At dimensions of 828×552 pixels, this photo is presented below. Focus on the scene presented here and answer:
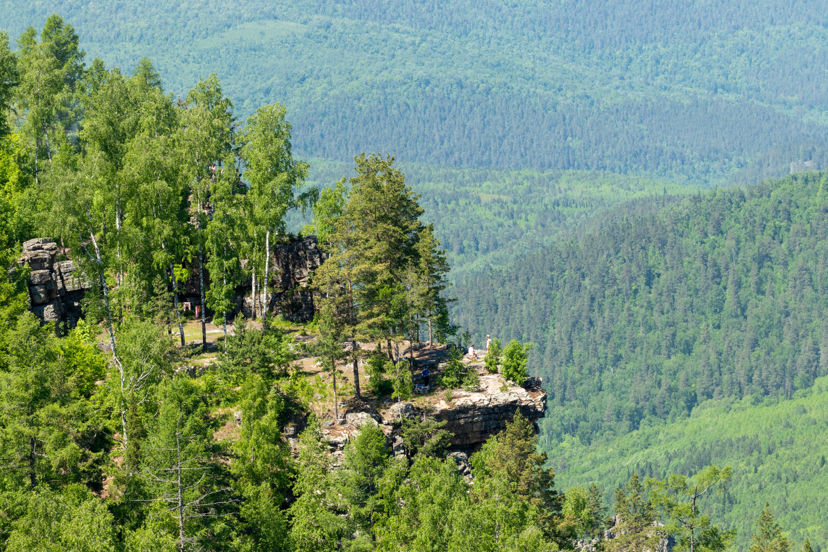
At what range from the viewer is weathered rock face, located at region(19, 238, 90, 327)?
2822 inches

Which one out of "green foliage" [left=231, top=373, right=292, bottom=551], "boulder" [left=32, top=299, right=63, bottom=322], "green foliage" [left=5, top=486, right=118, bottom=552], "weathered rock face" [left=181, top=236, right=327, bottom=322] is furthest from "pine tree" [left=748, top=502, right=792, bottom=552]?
"boulder" [left=32, top=299, right=63, bottom=322]

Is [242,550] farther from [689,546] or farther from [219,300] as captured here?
[689,546]

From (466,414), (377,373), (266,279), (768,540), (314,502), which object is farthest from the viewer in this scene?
(768,540)

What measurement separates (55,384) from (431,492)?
21.7 m

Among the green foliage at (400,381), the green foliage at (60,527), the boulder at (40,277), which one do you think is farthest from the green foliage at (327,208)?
the green foliage at (60,527)

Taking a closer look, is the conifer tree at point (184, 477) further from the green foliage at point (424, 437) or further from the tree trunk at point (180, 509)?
the green foliage at point (424, 437)

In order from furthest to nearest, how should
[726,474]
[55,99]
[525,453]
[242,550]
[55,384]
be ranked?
[55,99] < [726,474] < [525,453] < [55,384] < [242,550]

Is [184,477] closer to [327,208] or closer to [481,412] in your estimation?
[481,412]

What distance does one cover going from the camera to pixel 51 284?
72.2m

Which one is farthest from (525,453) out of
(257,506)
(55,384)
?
(55,384)

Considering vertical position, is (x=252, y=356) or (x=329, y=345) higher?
(x=329, y=345)

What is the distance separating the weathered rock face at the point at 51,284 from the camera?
2822 inches

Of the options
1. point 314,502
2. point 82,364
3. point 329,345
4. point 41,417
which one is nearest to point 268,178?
point 329,345

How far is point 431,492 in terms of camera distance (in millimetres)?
57406
